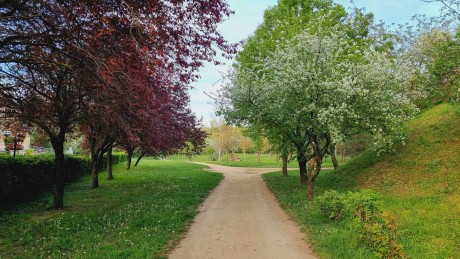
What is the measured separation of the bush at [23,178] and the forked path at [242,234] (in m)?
8.43

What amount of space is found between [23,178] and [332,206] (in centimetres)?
1415

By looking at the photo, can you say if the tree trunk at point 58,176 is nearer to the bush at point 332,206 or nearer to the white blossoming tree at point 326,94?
the white blossoming tree at point 326,94

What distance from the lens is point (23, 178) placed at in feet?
50.5

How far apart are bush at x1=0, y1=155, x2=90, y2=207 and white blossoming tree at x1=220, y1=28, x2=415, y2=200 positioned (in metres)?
11.3

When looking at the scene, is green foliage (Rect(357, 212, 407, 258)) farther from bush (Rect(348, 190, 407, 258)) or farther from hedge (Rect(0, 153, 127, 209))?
hedge (Rect(0, 153, 127, 209))

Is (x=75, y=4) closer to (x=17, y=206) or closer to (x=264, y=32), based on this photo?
(x=17, y=206)

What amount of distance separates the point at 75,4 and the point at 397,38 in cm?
3621

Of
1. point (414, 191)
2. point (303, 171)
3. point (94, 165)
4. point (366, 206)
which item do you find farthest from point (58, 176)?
point (414, 191)

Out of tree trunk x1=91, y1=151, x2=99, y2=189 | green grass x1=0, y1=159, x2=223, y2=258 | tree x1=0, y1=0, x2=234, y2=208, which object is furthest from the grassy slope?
tree trunk x1=91, y1=151, x2=99, y2=189

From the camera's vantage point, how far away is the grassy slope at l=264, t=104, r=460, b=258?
775 cm

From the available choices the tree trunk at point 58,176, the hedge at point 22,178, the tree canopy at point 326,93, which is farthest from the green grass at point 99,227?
the tree canopy at point 326,93

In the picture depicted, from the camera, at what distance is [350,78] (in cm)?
1280

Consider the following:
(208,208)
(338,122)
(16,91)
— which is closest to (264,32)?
(338,122)

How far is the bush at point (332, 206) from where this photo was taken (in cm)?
1028
